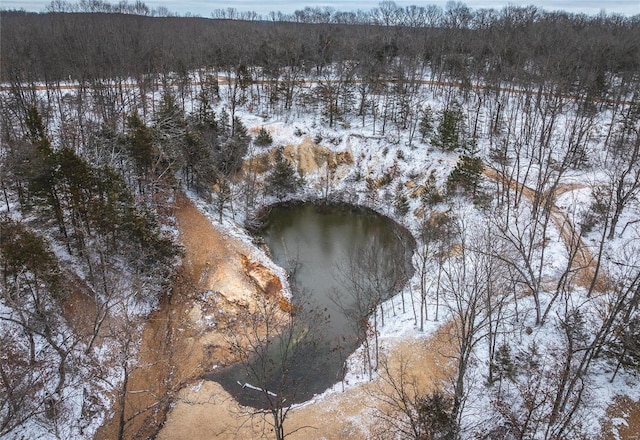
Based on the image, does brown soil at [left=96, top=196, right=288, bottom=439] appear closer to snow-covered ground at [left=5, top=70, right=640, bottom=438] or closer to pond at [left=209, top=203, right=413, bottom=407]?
snow-covered ground at [left=5, top=70, right=640, bottom=438]

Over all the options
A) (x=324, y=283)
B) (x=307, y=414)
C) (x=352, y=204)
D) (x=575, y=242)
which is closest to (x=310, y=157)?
(x=352, y=204)

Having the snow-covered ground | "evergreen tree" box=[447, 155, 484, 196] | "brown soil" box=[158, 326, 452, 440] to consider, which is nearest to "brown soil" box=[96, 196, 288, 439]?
"brown soil" box=[158, 326, 452, 440]

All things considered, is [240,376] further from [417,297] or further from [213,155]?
[213,155]

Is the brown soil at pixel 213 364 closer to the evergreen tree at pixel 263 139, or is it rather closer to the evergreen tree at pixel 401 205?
the evergreen tree at pixel 401 205

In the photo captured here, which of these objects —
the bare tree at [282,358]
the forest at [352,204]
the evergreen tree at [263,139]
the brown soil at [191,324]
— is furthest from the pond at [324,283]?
the evergreen tree at [263,139]

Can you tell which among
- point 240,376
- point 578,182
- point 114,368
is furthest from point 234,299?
point 578,182

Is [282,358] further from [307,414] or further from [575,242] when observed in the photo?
[575,242]

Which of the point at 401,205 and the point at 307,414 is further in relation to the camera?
the point at 401,205
